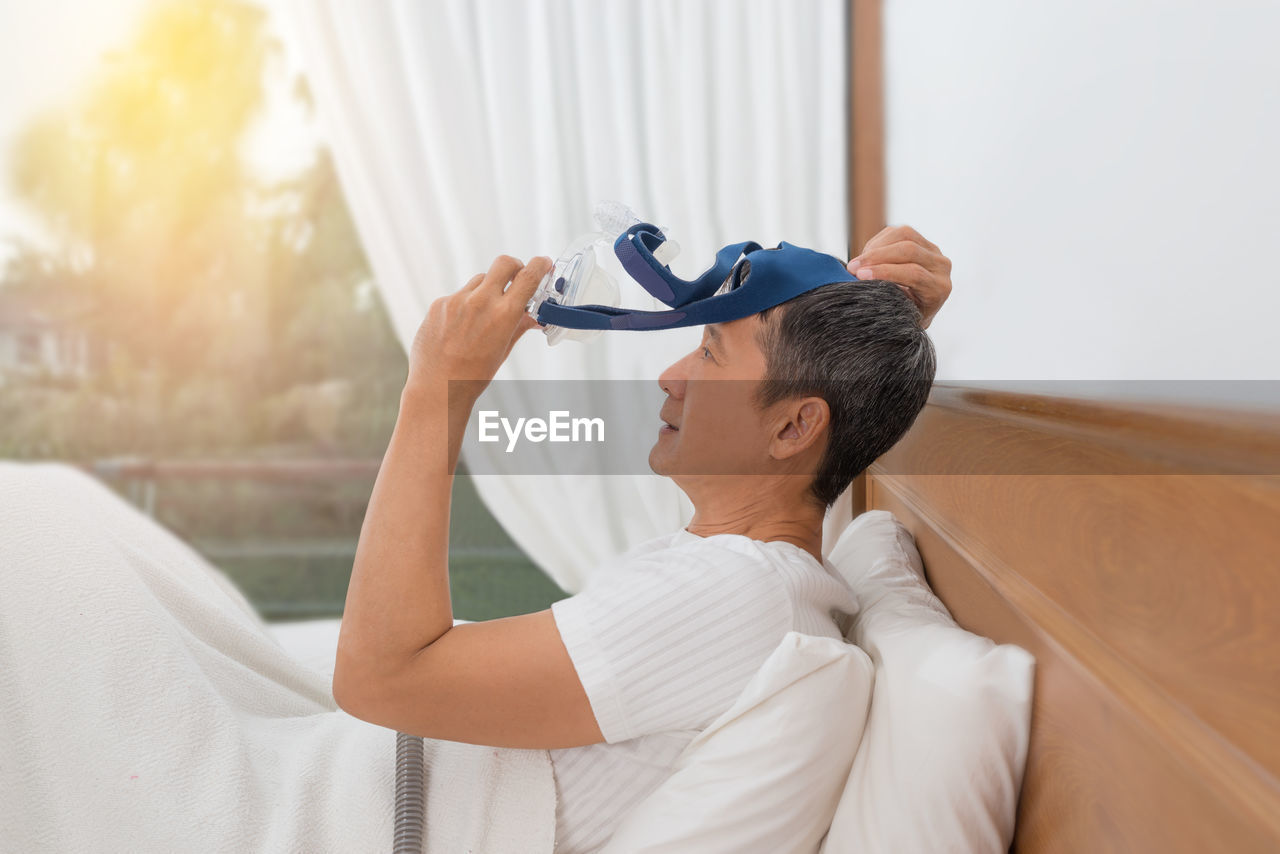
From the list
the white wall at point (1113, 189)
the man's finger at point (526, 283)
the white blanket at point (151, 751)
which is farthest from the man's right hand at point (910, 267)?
the white blanket at point (151, 751)

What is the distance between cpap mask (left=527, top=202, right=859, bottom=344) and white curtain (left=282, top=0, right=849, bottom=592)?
1166 mm

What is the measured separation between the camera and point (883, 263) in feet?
3.86

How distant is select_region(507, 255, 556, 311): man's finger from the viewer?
1009 mm

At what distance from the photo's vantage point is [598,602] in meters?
0.93

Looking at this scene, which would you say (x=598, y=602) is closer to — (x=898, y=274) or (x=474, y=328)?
(x=474, y=328)

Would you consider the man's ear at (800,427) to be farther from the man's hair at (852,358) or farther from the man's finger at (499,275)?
the man's finger at (499,275)

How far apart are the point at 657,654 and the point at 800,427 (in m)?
0.36

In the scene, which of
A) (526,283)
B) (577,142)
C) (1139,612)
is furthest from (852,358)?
(577,142)

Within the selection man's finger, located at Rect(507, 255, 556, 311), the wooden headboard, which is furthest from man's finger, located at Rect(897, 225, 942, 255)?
man's finger, located at Rect(507, 255, 556, 311)

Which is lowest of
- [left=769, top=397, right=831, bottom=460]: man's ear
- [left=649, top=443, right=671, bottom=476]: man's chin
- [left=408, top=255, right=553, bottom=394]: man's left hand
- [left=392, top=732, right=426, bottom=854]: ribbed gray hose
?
[left=392, top=732, right=426, bottom=854]: ribbed gray hose

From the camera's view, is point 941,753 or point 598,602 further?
point 598,602

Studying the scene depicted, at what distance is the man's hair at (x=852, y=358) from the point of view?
1101mm

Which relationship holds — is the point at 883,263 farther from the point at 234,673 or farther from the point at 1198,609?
the point at 234,673

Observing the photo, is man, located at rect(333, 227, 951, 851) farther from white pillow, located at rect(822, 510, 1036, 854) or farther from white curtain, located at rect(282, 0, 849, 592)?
white curtain, located at rect(282, 0, 849, 592)
